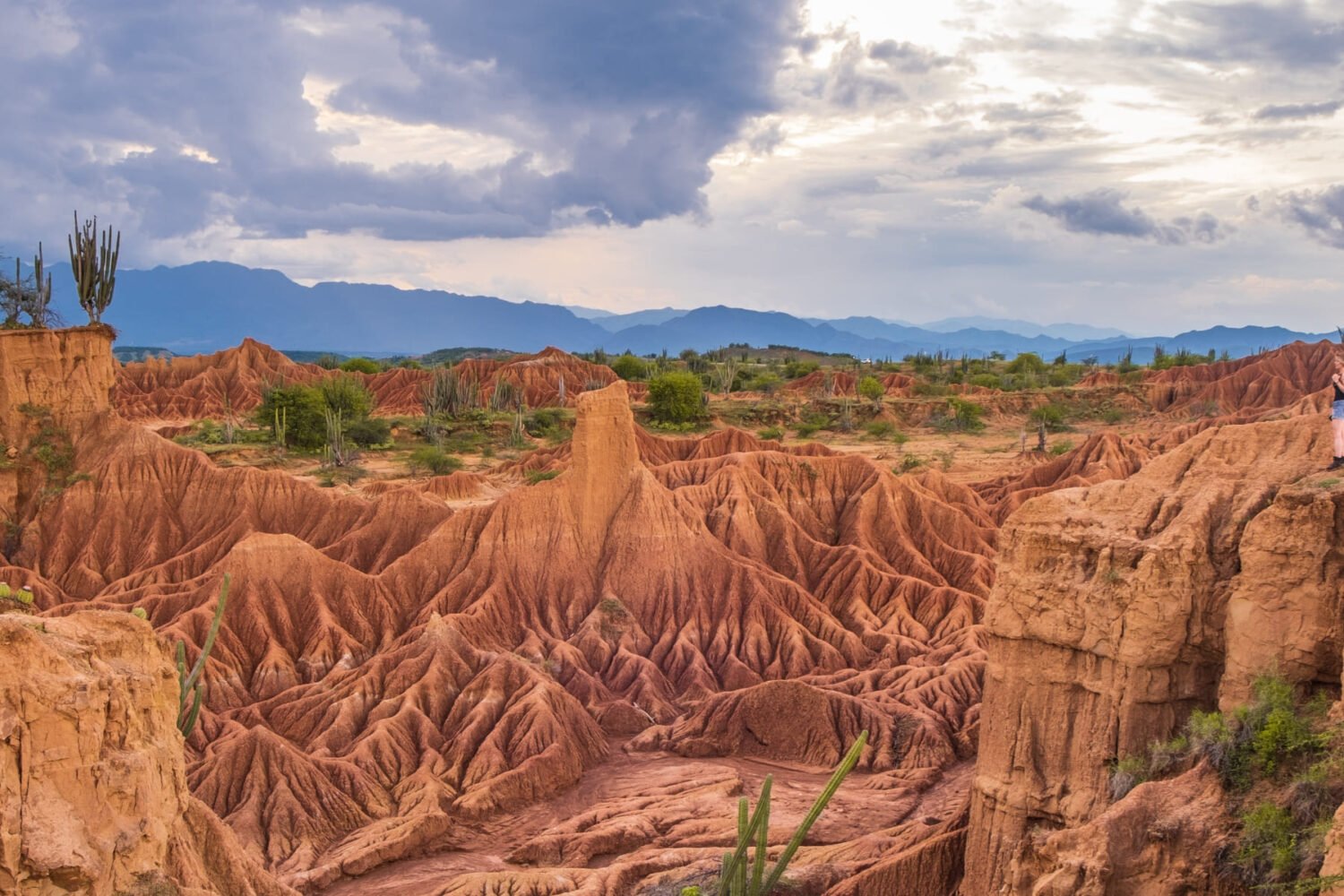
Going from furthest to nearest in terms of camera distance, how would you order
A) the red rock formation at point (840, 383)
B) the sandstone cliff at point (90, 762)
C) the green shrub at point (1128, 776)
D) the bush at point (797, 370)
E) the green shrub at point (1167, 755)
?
the bush at point (797, 370), the red rock formation at point (840, 383), the green shrub at point (1128, 776), the green shrub at point (1167, 755), the sandstone cliff at point (90, 762)

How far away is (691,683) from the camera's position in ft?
112

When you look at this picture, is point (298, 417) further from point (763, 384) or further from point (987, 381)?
point (987, 381)

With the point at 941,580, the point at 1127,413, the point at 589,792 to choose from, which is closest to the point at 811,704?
the point at 589,792

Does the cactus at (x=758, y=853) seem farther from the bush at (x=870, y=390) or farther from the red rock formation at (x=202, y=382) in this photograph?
the red rock formation at (x=202, y=382)

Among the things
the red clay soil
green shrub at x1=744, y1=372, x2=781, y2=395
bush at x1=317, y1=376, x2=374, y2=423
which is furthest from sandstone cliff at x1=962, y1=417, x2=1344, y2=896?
green shrub at x1=744, y1=372, x2=781, y2=395

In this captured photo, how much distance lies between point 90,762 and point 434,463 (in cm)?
5000

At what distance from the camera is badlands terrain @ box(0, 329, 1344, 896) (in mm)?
12859

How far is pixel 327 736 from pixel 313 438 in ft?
140

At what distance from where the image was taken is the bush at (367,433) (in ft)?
234

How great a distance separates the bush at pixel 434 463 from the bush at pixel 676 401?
58.3ft

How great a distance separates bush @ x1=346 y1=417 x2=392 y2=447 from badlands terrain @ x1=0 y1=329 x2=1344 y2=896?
703 centimetres

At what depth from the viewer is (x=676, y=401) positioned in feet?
257

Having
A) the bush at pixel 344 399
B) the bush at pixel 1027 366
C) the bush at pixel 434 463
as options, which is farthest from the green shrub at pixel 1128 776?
the bush at pixel 1027 366

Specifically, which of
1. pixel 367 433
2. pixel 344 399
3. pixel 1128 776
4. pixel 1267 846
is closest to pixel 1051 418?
pixel 367 433
